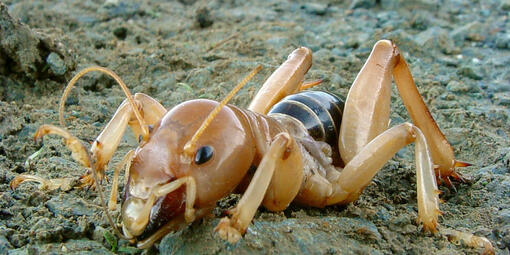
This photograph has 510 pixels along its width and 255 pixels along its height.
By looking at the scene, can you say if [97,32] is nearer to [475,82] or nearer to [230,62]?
[230,62]

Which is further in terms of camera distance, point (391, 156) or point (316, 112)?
point (316, 112)

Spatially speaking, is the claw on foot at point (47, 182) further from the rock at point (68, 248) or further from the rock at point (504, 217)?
the rock at point (504, 217)

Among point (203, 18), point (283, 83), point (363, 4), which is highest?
point (283, 83)

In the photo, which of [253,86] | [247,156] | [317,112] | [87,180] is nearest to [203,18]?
[253,86]

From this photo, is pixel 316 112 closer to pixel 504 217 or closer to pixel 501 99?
pixel 504 217

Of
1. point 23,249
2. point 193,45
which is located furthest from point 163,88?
point 23,249

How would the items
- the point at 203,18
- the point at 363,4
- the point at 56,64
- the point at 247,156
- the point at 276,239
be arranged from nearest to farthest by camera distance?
the point at 276,239 < the point at 247,156 < the point at 56,64 < the point at 203,18 < the point at 363,4

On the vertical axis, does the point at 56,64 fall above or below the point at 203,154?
below
